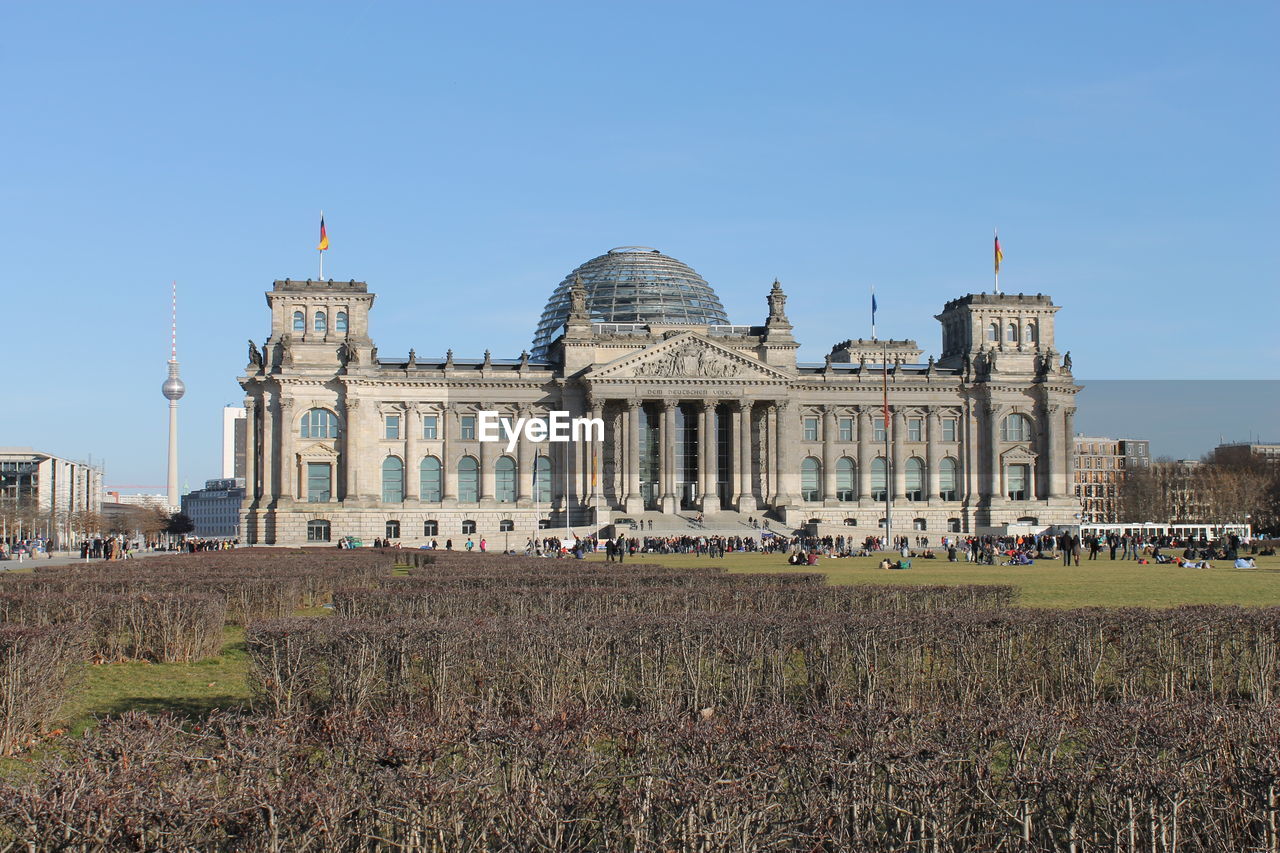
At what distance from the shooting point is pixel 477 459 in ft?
357

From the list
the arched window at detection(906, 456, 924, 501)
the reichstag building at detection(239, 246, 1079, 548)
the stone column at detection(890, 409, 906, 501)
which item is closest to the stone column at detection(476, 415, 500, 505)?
the reichstag building at detection(239, 246, 1079, 548)

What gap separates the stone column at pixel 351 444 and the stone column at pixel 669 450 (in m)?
24.9

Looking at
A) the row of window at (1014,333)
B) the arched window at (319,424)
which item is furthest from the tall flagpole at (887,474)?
the arched window at (319,424)

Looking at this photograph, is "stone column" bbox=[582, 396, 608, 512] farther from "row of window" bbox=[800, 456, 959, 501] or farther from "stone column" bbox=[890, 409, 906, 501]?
"stone column" bbox=[890, 409, 906, 501]

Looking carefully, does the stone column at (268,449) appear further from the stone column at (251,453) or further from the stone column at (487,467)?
the stone column at (487,467)

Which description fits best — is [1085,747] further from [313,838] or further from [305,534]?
[305,534]

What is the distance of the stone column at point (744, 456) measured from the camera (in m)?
107

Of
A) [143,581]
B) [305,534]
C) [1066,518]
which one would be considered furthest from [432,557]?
[1066,518]

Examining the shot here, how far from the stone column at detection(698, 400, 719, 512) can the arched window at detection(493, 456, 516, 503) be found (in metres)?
15.7

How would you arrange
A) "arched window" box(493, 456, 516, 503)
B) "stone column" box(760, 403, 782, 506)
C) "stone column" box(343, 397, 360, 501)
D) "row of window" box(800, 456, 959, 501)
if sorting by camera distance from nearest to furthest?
"stone column" box(343, 397, 360, 501) → "stone column" box(760, 403, 782, 506) → "arched window" box(493, 456, 516, 503) → "row of window" box(800, 456, 959, 501)

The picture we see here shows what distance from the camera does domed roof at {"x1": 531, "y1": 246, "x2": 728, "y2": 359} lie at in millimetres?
120812

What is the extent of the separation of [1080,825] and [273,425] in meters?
100

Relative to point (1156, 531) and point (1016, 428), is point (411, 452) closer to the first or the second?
point (1016, 428)

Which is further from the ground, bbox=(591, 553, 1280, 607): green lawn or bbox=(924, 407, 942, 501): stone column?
bbox=(924, 407, 942, 501): stone column
